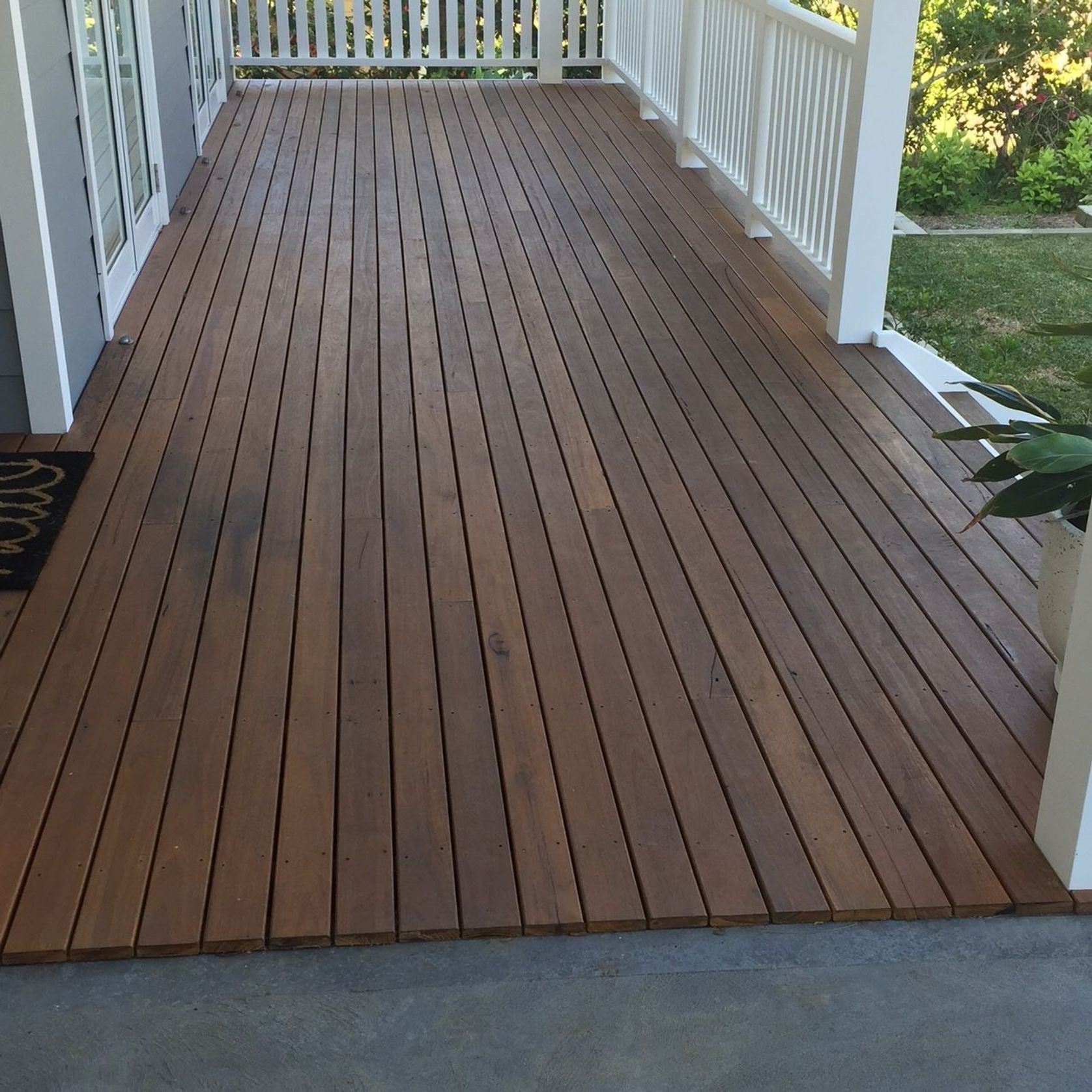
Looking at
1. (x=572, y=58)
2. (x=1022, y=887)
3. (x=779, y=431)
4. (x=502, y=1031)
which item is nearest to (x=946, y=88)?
(x=572, y=58)

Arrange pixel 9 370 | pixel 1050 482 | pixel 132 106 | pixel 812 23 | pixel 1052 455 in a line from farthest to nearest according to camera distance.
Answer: pixel 132 106 → pixel 812 23 → pixel 9 370 → pixel 1050 482 → pixel 1052 455

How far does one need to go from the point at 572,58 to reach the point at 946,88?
232 centimetres

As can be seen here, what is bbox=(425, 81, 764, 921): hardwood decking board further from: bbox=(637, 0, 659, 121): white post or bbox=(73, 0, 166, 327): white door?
bbox=(637, 0, 659, 121): white post

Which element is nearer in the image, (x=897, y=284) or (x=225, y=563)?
(x=225, y=563)

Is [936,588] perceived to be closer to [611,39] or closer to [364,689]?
[364,689]

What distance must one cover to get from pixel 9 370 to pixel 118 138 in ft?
4.72

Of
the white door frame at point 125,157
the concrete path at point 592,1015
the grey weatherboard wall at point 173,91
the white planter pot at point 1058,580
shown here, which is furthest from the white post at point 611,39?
the concrete path at point 592,1015

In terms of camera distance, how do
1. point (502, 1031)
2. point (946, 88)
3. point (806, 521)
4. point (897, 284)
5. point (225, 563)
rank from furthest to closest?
point (946, 88), point (897, 284), point (806, 521), point (225, 563), point (502, 1031)

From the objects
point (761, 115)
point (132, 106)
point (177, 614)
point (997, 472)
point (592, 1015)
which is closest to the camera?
point (592, 1015)

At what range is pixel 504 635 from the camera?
2.90 m

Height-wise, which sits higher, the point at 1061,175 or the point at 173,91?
the point at 173,91

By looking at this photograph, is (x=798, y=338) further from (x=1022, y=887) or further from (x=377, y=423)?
(x=1022, y=887)

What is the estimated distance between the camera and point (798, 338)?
4.62 m

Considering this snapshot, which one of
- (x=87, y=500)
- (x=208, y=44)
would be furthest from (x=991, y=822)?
(x=208, y=44)
